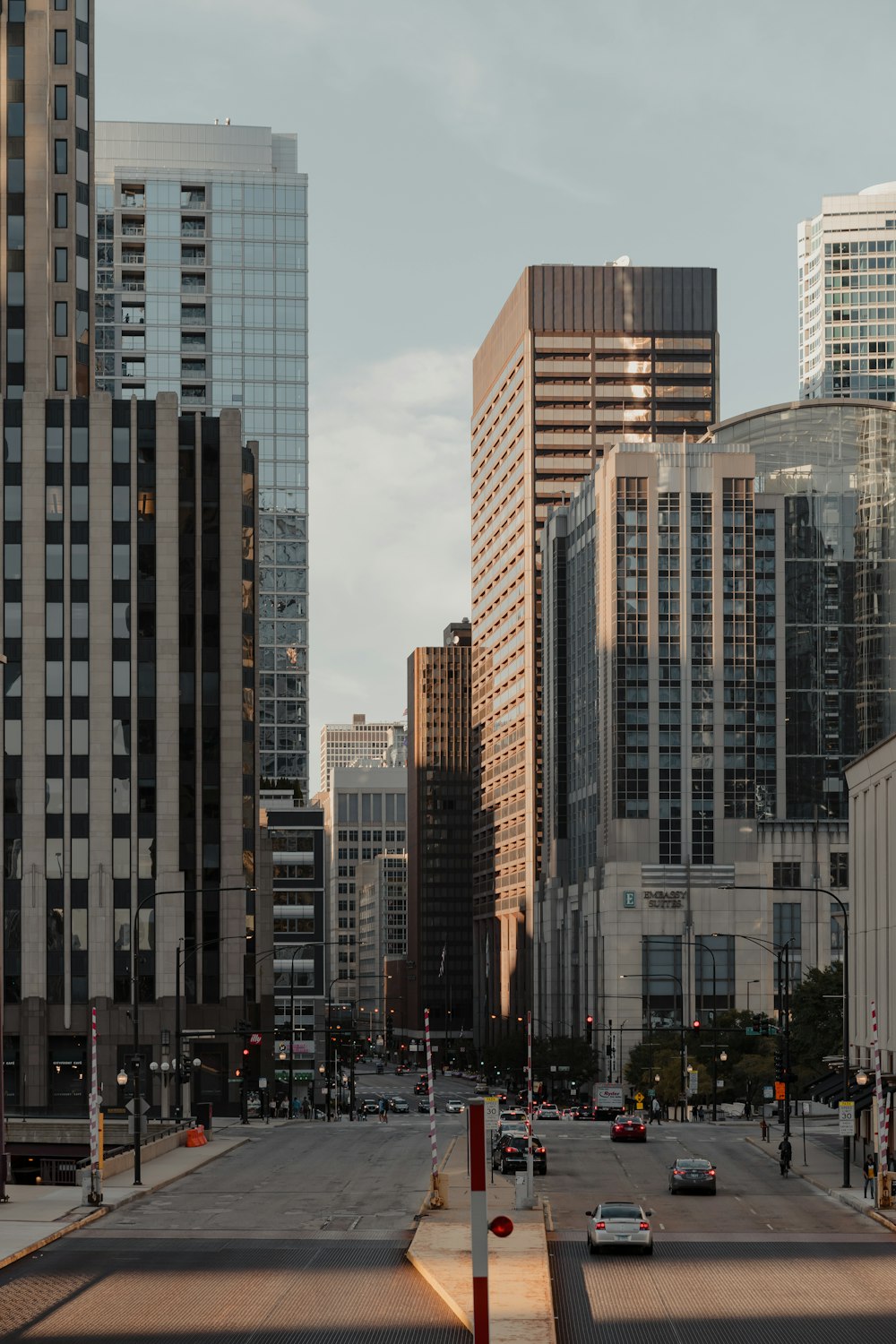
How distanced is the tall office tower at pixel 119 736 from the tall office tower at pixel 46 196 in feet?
30.9

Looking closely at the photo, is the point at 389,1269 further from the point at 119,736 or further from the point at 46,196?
the point at 46,196

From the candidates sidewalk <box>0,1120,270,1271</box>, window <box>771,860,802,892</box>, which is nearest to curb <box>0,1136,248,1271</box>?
sidewalk <box>0,1120,270,1271</box>

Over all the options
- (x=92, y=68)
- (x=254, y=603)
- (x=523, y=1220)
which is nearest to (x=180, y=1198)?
(x=523, y=1220)

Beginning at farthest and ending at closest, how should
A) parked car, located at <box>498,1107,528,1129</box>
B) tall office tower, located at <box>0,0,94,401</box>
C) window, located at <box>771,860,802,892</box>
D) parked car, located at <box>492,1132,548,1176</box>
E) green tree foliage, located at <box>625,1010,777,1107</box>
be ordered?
1. window, located at <box>771,860,802,892</box>
2. green tree foliage, located at <box>625,1010,777,1107</box>
3. tall office tower, located at <box>0,0,94,401</box>
4. parked car, located at <box>498,1107,528,1129</box>
5. parked car, located at <box>492,1132,548,1176</box>

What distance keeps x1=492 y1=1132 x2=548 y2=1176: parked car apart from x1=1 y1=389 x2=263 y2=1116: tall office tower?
60.9m

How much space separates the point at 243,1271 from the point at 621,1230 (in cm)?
924

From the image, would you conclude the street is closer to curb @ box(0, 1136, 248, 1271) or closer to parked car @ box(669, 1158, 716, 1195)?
curb @ box(0, 1136, 248, 1271)

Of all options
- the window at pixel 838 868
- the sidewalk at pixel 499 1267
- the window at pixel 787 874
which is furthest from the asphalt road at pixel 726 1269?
the window at pixel 838 868

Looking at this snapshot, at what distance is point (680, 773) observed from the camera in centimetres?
18888

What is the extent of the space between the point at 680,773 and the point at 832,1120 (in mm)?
77201

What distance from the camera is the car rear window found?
46.6 metres

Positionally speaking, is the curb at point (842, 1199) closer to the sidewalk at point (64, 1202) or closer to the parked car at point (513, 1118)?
the parked car at point (513, 1118)

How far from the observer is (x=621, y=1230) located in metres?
46.1

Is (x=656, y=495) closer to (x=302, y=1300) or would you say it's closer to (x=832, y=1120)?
(x=832, y=1120)
